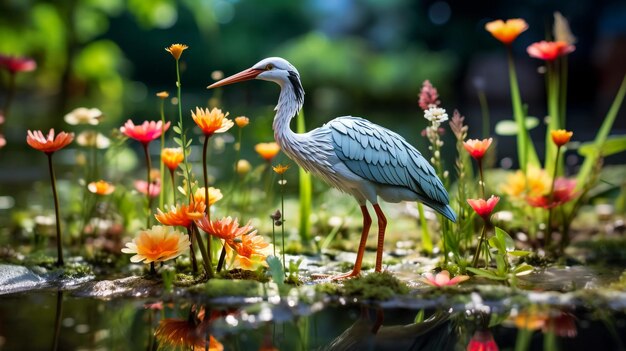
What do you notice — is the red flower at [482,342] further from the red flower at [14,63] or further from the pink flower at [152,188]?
the red flower at [14,63]

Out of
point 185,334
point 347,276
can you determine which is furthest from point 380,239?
point 185,334

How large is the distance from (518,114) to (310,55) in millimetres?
12836

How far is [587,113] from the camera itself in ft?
43.4

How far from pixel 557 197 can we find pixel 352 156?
1304 mm

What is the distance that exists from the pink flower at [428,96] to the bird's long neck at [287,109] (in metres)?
0.58

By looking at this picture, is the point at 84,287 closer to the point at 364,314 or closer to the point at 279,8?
the point at 364,314

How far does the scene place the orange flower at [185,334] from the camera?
7.61 feet

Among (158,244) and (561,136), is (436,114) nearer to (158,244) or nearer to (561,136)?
(561,136)

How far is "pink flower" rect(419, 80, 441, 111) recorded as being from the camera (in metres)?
3.39

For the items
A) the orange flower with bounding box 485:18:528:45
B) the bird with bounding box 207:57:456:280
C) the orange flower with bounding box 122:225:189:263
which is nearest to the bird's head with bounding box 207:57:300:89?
the bird with bounding box 207:57:456:280

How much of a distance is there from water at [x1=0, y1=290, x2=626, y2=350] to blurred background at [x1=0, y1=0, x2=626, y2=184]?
17.6 feet

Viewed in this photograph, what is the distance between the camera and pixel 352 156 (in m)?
3.07

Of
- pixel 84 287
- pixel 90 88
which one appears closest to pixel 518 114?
pixel 84 287

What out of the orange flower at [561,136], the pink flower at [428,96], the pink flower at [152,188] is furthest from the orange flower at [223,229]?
the orange flower at [561,136]
